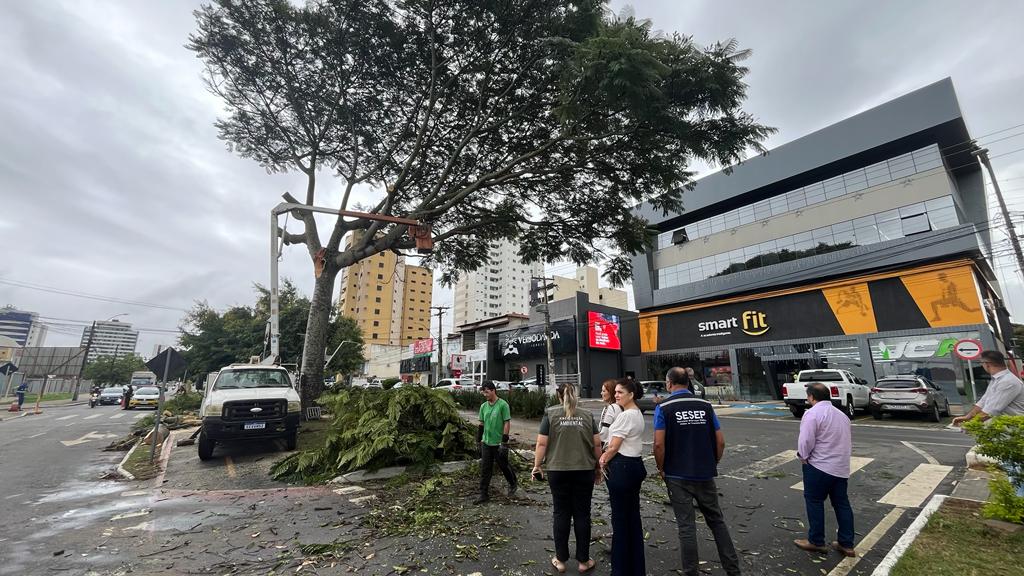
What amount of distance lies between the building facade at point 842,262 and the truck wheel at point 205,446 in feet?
68.5

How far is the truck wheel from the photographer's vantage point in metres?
9.54

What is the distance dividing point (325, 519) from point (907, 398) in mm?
19240

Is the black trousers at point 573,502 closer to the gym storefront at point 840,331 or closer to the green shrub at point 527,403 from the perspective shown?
the green shrub at point 527,403

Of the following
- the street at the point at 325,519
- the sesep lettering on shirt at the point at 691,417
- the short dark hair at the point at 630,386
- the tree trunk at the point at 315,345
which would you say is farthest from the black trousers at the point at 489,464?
the tree trunk at the point at 315,345

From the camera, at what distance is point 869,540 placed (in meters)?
4.62

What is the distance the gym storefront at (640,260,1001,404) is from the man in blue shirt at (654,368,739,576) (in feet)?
88.4

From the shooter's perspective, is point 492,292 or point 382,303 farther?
point 492,292

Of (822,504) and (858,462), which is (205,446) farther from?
(858,462)

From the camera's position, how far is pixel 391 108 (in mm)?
12875

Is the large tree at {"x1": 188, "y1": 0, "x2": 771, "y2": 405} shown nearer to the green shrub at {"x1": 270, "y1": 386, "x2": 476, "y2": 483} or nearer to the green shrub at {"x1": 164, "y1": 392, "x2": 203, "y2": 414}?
the green shrub at {"x1": 270, "y1": 386, "x2": 476, "y2": 483}

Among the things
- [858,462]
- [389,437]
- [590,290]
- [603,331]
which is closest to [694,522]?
[389,437]

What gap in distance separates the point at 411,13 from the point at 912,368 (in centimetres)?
2939

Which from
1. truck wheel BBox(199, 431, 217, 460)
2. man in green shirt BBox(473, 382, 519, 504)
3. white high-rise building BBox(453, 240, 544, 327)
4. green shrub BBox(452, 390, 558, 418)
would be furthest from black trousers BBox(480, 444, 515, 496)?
white high-rise building BBox(453, 240, 544, 327)

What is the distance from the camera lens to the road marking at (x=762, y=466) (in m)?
7.81
